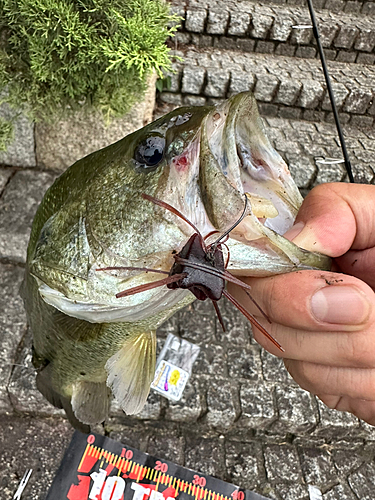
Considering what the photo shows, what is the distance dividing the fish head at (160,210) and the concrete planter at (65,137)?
1.61 m

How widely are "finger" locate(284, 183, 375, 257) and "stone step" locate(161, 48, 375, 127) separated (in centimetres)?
220

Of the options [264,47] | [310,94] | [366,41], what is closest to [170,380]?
[310,94]

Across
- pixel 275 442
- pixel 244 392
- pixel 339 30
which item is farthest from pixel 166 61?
pixel 339 30

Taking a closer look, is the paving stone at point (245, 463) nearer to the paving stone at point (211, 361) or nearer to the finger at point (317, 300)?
the paving stone at point (211, 361)

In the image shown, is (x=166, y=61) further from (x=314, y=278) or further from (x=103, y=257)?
(x=314, y=278)

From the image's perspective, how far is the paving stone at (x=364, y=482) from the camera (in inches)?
64.8

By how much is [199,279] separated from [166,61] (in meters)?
1.23

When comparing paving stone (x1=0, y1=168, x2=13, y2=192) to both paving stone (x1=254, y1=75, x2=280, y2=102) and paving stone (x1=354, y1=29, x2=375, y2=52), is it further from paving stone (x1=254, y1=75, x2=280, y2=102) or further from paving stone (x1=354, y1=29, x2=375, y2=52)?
paving stone (x1=354, y1=29, x2=375, y2=52)

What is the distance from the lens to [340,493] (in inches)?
64.6

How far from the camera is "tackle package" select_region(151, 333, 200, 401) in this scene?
1716 millimetres

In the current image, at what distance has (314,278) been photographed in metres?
0.68

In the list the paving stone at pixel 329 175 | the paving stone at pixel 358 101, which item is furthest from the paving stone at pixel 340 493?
the paving stone at pixel 358 101

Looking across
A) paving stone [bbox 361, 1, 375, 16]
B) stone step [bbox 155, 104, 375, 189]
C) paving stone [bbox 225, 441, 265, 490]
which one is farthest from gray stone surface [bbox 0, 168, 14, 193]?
paving stone [bbox 361, 1, 375, 16]

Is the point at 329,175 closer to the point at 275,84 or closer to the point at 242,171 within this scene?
the point at 275,84
